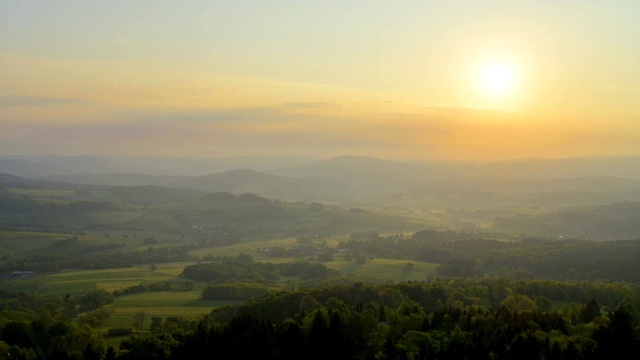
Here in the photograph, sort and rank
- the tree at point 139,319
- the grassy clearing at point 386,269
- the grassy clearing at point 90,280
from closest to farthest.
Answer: the tree at point 139,319 < the grassy clearing at point 90,280 < the grassy clearing at point 386,269

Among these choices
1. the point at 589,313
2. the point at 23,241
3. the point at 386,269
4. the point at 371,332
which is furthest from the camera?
the point at 23,241

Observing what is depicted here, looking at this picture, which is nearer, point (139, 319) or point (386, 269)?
point (139, 319)

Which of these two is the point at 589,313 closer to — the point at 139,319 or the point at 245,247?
the point at 139,319

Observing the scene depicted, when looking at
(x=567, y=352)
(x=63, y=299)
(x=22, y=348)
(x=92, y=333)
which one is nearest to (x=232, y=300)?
(x=63, y=299)

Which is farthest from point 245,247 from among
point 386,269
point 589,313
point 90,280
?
point 589,313

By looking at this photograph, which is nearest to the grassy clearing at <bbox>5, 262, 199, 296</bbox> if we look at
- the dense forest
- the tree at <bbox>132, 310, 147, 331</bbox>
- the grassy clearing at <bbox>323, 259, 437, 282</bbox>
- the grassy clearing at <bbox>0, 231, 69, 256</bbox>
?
the tree at <bbox>132, 310, 147, 331</bbox>

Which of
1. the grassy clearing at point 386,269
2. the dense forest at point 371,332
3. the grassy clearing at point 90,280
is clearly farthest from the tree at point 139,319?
the grassy clearing at point 386,269

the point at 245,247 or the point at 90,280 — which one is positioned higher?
the point at 90,280

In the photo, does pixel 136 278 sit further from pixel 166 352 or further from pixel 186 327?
pixel 166 352

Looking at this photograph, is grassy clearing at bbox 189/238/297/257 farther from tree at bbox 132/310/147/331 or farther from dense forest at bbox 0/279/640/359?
dense forest at bbox 0/279/640/359

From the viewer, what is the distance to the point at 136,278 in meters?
111

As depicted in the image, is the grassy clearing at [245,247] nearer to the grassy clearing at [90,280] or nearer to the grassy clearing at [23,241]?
the grassy clearing at [90,280]

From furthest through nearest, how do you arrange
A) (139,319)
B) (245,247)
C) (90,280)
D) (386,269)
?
1. (245,247)
2. (386,269)
3. (90,280)
4. (139,319)

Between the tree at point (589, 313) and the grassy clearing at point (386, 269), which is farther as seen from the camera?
the grassy clearing at point (386, 269)
